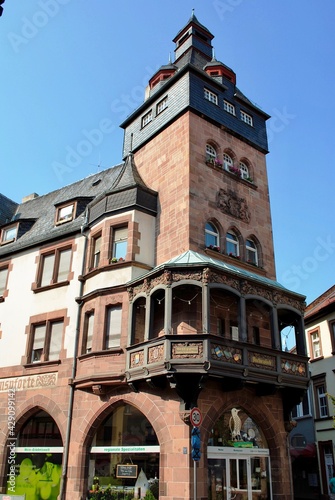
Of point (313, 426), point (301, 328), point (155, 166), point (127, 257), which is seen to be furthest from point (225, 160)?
point (313, 426)

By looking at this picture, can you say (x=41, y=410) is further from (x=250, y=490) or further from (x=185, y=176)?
(x=185, y=176)

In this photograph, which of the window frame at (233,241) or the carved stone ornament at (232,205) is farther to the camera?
the carved stone ornament at (232,205)

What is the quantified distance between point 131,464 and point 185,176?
10.9 metres

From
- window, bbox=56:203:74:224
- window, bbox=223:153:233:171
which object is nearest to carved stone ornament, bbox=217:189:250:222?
window, bbox=223:153:233:171

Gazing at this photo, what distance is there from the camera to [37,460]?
19.0 m

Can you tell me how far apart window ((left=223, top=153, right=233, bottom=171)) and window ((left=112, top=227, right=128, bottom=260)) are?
226 inches

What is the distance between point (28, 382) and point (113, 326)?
16.2 feet

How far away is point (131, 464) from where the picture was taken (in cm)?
1623

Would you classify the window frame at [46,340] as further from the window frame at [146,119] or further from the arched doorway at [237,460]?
the window frame at [146,119]

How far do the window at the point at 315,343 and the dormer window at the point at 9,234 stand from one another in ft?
61.0

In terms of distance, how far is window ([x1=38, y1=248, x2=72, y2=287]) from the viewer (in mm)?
21312

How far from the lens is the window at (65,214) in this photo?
23.1 metres

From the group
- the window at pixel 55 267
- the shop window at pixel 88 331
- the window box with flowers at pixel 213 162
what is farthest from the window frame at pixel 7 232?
the window box with flowers at pixel 213 162

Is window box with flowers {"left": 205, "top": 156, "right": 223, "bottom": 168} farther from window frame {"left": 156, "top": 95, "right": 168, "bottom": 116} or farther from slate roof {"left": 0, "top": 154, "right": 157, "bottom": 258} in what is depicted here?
window frame {"left": 156, "top": 95, "right": 168, "bottom": 116}
